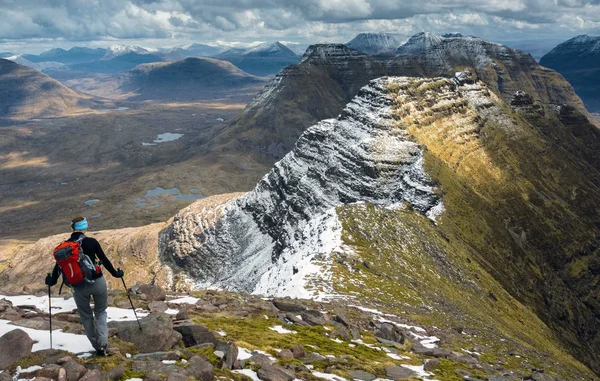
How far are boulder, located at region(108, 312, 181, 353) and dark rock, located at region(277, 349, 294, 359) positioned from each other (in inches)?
230

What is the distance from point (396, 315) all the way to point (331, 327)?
24862mm

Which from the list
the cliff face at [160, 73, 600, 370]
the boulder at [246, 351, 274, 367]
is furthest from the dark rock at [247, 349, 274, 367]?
the cliff face at [160, 73, 600, 370]

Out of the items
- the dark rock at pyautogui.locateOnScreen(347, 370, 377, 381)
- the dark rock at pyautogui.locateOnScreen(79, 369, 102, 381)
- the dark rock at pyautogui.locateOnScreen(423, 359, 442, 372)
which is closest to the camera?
the dark rock at pyautogui.locateOnScreen(79, 369, 102, 381)

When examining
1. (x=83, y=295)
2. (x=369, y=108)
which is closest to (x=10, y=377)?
(x=83, y=295)

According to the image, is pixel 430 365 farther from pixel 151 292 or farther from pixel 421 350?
pixel 151 292

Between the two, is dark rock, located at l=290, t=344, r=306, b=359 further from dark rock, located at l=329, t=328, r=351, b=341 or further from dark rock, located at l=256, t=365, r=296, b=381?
dark rock, located at l=329, t=328, r=351, b=341

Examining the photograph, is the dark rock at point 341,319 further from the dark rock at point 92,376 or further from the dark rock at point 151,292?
the dark rock at point 92,376

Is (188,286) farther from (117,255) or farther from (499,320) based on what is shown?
(499,320)

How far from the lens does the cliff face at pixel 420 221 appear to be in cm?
8600

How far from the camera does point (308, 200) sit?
127 m

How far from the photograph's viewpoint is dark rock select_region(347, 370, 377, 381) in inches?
946

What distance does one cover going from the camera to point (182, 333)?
22.9m

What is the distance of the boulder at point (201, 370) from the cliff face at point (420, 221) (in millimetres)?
46200

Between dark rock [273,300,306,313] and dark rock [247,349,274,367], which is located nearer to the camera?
dark rock [247,349,274,367]
